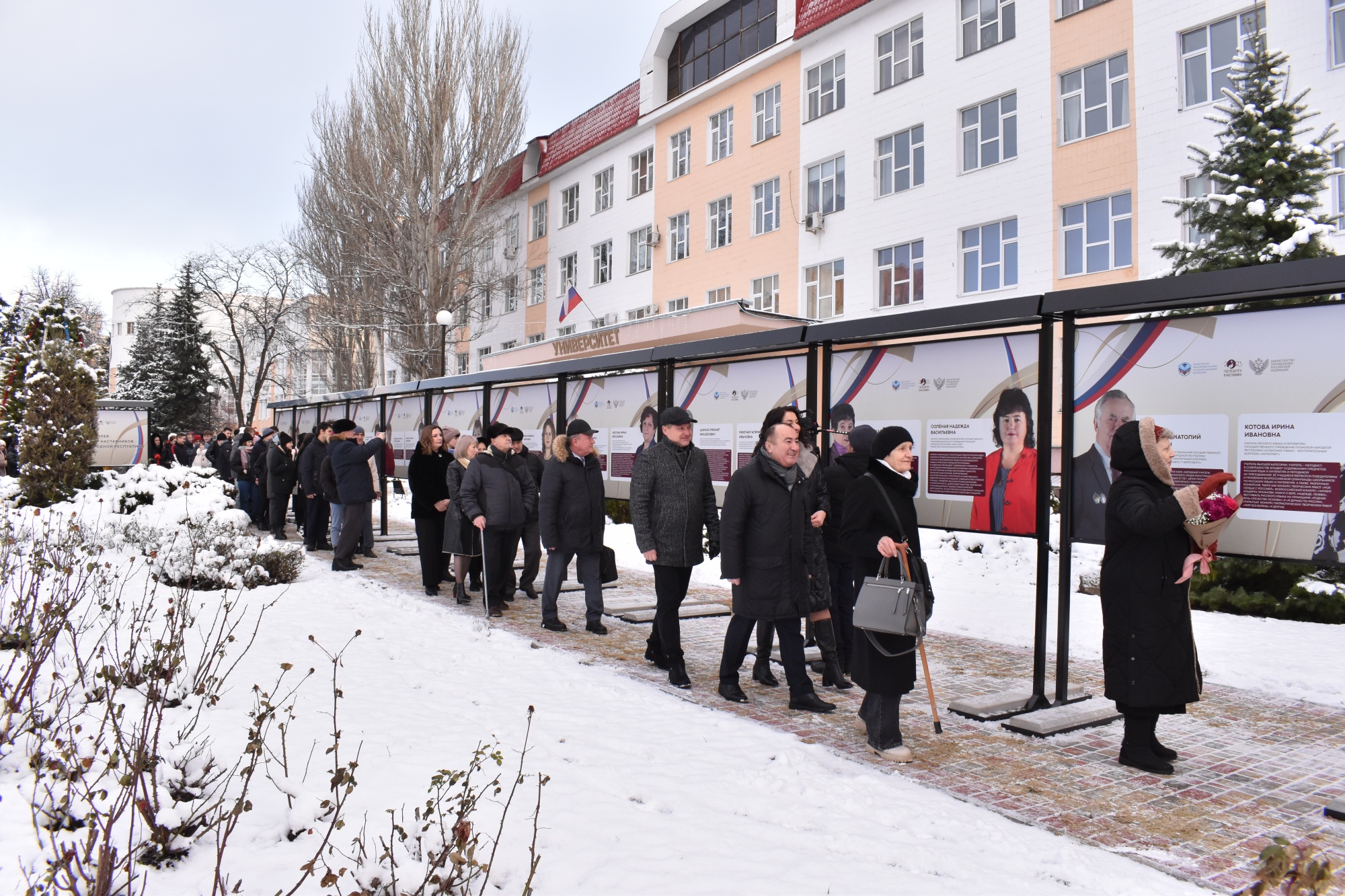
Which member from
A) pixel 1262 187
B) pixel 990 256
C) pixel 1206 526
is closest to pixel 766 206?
pixel 990 256

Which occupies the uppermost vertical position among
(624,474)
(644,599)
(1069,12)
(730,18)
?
(730,18)

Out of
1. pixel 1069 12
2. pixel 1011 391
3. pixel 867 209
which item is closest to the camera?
pixel 1011 391

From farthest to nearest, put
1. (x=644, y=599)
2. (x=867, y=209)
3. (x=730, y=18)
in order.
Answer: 1. (x=730, y=18)
2. (x=867, y=209)
3. (x=644, y=599)

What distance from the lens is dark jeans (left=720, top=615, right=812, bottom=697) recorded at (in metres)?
5.86

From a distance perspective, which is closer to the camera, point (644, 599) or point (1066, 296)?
point (1066, 296)

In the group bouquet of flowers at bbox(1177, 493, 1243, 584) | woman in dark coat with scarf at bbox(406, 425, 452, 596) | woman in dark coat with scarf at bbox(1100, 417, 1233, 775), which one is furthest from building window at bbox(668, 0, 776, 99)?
bouquet of flowers at bbox(1177, 493, 1243, 584)

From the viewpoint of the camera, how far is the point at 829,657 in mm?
6480

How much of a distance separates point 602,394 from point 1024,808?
7.37 meters

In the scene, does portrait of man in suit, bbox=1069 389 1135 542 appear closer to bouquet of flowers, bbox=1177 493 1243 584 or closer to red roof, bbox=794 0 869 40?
bouquet of flowers, bbox=1177 493 1243 584

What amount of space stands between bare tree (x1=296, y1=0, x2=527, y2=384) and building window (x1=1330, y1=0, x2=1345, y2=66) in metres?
26.2

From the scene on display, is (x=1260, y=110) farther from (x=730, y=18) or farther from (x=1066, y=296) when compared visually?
(x=730, y=18)

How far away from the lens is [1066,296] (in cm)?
562

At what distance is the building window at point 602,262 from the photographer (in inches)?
1334

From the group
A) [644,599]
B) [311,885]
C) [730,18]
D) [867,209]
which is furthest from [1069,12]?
[311,885]
